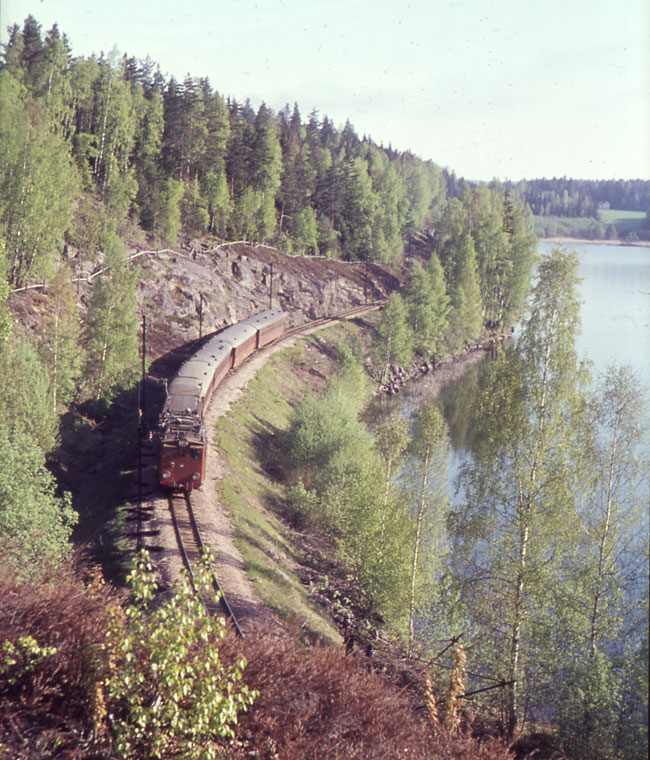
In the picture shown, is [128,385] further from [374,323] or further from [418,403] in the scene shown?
[374,323]

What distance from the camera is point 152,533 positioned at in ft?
59.3

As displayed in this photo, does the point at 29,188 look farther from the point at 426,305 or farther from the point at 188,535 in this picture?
the point at 426,305

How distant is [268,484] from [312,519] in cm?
316

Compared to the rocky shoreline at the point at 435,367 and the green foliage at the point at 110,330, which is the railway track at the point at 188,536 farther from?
the rocky shoreline at the point at 435,367

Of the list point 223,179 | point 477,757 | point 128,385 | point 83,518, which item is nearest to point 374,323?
point 223,179

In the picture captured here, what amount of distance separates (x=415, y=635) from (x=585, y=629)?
6.98m

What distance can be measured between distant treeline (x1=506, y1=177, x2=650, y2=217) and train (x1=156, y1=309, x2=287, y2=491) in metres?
63.9

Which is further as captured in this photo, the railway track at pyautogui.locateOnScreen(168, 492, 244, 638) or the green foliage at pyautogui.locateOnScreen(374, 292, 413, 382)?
the green foliage at pyautogui.locateOnScreen(374, 292, 413, 382)

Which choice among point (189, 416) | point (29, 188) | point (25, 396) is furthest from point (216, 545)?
point (29, 188)

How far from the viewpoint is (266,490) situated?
26.3 metres

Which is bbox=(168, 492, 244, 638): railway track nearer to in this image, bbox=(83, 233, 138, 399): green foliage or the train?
the train

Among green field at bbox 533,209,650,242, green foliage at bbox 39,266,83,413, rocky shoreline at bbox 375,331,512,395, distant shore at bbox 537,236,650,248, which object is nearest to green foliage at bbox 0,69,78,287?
green foliage at bbox 39,266,83,413

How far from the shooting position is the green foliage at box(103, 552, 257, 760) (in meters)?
6.24

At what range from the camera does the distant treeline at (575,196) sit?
85.9m
